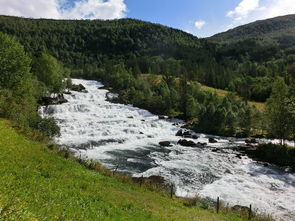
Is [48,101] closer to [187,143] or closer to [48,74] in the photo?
[48,74]

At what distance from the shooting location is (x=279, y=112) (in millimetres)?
48062

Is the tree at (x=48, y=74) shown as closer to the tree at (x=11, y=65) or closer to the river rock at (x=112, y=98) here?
the river rock at (x=112, y=98)

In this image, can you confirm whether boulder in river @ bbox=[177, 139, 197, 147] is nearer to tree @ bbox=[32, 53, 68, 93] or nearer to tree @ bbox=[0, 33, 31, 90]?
tree @ bbox=[0, 33, 31, 90]

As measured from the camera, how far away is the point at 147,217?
14.4 metres

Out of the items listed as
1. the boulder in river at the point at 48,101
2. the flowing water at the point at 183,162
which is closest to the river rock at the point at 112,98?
the boulder in river at the point at 48,101

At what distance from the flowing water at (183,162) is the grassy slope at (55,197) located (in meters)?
10.2

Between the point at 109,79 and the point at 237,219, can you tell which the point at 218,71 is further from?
the point at 237,219

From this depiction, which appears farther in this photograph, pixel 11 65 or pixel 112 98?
pixel 112 98

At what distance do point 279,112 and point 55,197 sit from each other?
4677 cm

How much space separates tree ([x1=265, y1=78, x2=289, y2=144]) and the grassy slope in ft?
112

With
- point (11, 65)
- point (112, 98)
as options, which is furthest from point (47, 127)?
point (112, 98)

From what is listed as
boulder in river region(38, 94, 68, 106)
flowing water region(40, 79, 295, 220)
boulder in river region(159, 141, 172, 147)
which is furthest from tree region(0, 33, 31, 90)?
boulder in river region(159, 141, 172, 147)

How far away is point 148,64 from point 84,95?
9382 centimetres

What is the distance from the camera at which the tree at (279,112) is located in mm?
47812
